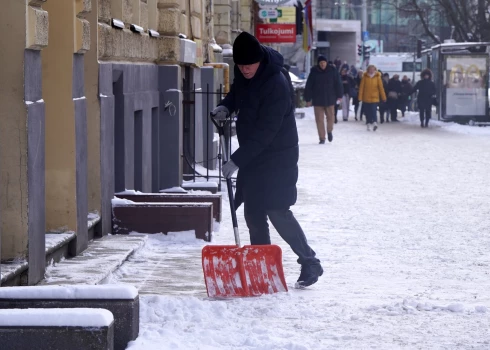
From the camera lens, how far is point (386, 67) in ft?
250

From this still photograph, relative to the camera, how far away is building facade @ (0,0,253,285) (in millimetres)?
7496

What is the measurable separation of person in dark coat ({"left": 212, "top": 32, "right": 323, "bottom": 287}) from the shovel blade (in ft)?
1.06

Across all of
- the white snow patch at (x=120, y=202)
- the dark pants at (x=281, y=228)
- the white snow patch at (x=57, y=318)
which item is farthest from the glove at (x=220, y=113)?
the white snow patch at (x=57, y=318)

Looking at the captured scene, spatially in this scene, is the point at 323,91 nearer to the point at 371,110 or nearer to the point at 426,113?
the point at 371,110

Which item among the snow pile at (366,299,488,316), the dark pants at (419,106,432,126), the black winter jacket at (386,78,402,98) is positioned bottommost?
the dark pants at (419,106,432,126)

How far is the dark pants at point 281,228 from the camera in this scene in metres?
8.53

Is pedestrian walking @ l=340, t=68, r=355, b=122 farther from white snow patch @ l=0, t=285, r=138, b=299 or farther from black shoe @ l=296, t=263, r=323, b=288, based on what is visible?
white snow patch @ l=0, t=285, r=138, b=299

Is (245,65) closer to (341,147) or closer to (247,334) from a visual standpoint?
(247,334)

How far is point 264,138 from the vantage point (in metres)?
8.23

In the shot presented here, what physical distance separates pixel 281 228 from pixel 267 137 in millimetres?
697

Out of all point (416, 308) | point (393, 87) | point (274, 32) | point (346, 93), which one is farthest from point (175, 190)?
point (346, 93)

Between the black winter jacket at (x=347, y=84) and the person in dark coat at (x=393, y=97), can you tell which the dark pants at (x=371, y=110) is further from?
the black winter jacket at (x=347, y=84)

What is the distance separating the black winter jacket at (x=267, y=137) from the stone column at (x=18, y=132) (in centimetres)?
141

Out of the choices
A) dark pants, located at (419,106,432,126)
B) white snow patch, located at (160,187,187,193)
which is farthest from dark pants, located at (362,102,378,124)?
white snow patch, located at (160,187,187,193)
